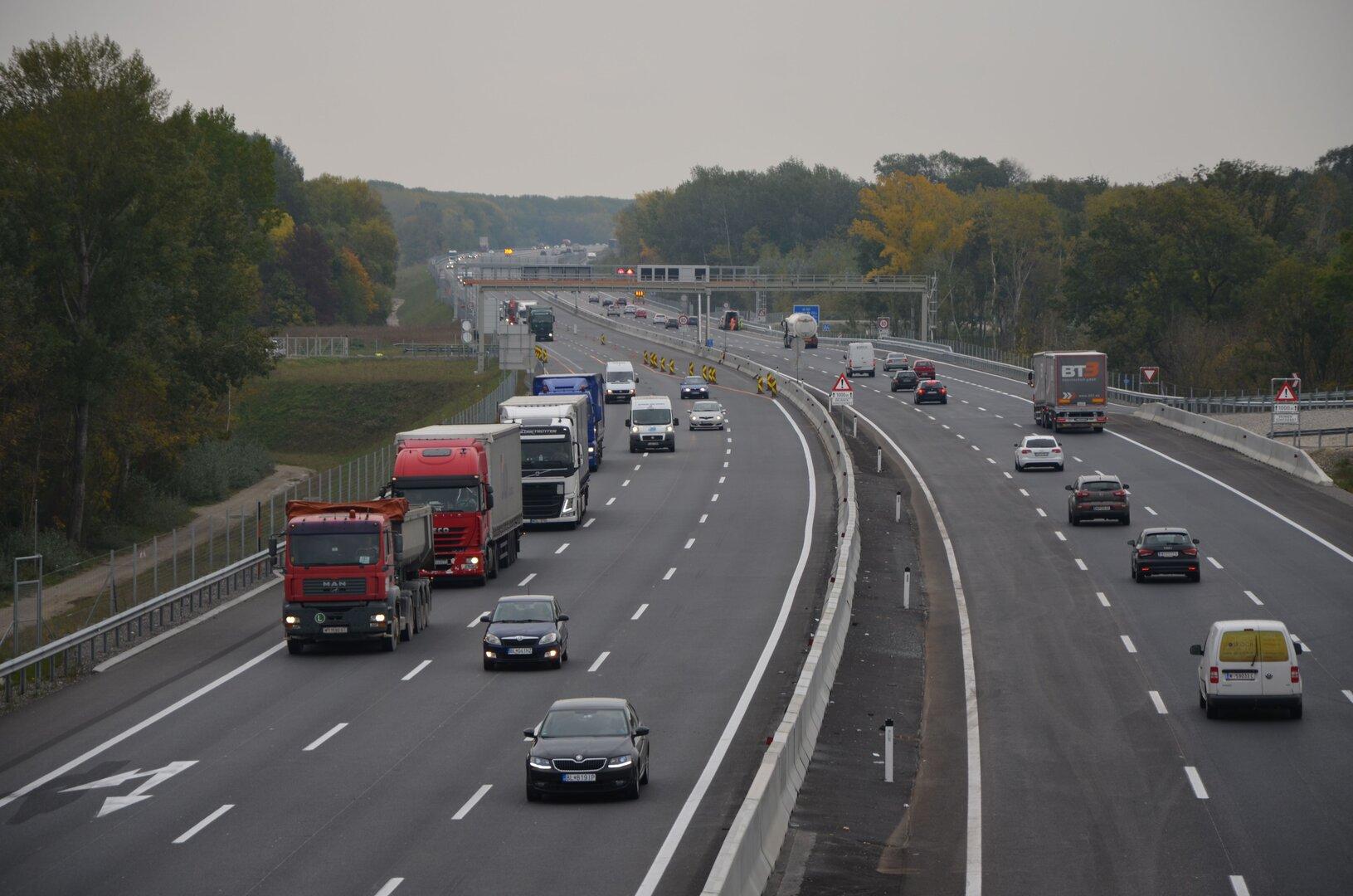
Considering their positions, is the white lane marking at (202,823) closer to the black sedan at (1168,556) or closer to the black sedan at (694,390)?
the black sedan at (1168,556)

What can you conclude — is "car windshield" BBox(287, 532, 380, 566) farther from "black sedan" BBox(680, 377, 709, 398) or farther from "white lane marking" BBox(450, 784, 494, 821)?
"black sedan" BBox(680, 377, 709, 398)

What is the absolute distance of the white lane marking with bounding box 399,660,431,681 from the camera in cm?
3197

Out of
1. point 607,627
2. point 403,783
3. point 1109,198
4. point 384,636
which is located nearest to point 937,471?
point 607,627

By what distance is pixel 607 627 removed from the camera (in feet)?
122

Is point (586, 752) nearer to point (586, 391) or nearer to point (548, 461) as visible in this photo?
point (548, 461)

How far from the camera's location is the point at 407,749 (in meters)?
25.9

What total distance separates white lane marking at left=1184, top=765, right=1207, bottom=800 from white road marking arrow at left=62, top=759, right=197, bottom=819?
14.8m

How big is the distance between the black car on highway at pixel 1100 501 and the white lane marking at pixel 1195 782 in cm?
2735

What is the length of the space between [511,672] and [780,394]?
7325 centimetres

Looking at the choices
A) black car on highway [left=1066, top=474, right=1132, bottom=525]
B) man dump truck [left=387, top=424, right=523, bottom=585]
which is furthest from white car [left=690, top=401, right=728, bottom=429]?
man dump truck [left=387, top=424, right=523, bottom=585]

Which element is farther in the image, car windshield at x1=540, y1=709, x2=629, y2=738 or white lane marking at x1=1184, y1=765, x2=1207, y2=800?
white lane marking at x1=1184, y1=765, x2=1207, y2=800

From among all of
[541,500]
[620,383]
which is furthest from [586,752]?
[620,383]

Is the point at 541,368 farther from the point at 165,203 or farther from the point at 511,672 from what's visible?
the point at 511,672

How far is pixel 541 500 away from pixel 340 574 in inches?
798
